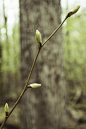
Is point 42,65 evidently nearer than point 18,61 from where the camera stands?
Yes

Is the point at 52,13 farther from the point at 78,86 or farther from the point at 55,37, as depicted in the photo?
the point at 78,86

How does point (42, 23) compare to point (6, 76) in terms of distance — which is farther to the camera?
point (6, 76)

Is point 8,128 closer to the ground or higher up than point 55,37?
closer to the ground

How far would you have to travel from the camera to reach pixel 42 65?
1.34 metres

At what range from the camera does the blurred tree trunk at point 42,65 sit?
1329mm

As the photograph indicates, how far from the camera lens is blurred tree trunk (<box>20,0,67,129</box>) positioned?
133 cm

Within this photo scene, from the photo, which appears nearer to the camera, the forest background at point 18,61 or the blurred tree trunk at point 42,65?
the blurred tree trunk at point 42,65

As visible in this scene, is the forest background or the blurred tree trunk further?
the forest background

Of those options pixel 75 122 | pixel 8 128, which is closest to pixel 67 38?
pixel 75 122

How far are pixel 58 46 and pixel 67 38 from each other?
423 centimetres

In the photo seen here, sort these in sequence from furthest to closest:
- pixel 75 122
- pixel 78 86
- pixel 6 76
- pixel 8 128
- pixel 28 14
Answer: pixel 6 76
pixel 78 86
pixel 75 122
pixel 8 128
pixel 28 14

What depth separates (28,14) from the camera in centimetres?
133

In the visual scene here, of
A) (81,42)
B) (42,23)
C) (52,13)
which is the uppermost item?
(81,42)

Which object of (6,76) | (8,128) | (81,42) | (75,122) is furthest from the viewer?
(6,76)
